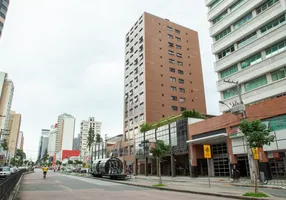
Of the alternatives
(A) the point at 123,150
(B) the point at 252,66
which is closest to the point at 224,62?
(B) the point at 252,66

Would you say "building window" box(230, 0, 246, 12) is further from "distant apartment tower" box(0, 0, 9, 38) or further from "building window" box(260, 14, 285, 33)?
"distant apartment tower" box(0, 0, 9, 38)

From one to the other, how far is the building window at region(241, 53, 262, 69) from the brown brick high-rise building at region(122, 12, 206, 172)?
33339 millimetres

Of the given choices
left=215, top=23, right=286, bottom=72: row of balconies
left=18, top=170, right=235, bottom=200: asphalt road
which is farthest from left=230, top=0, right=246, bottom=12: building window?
left=18, top=170, right=235, bottom=200: asphalt road

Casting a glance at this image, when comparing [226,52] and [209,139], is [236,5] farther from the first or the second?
[209,139]

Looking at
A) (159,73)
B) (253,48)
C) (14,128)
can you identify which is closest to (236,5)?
(253,48)

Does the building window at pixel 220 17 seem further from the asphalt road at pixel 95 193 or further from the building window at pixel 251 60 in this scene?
the asphalt road at pixel 95 193

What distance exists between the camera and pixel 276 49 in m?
33.7

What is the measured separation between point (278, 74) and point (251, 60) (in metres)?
5.02

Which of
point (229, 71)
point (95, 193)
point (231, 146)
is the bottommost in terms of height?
point (95, 193)

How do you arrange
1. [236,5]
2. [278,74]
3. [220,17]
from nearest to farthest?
[278,74] → [236,5] → [220,17]

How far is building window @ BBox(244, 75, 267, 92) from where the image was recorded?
34831 mm

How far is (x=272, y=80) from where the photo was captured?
1325 inches

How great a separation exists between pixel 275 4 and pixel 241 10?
19.8ft

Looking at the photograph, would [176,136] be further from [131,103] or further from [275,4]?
[131,103]
